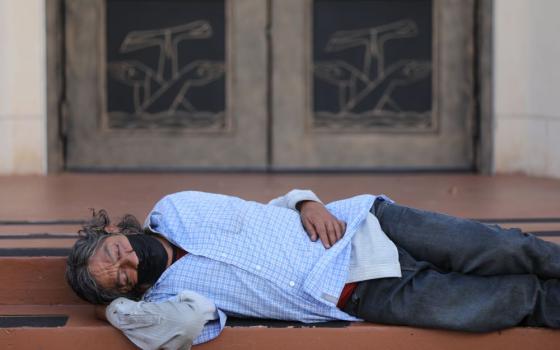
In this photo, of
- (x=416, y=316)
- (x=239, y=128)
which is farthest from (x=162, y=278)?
(x=239, y=128)

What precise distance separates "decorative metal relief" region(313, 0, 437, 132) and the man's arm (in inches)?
120

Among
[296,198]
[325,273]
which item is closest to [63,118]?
[296,198]

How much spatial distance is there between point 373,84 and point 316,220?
10.8ft

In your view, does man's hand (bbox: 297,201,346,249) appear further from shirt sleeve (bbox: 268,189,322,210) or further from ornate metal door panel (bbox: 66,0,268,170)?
→ ornate metal door panel (bbox: 66,0,268,170)

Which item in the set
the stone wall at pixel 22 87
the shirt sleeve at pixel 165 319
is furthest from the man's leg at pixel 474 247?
the stone wall at pixel 22 87

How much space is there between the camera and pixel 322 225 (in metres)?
3.94

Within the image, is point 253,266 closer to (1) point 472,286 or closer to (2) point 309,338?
(2) point 309,338

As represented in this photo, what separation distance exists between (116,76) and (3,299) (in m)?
3.11

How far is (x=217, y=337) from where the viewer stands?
376 cm

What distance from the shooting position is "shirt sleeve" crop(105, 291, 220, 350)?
139 inches

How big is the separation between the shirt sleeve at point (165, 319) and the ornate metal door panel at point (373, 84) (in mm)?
3562

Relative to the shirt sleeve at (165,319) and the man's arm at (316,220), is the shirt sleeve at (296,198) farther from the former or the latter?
the shirt sleeve at (165,319)

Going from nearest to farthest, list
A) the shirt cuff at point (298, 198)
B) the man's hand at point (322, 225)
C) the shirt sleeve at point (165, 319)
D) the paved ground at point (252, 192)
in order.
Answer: the shirt sleeve at point (165, 319)
the man's hand at point (322, 225)
the shirt cuff at point (298, 198)
the paved ground at point (252, 192)

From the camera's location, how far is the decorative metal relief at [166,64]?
7.08 metres
